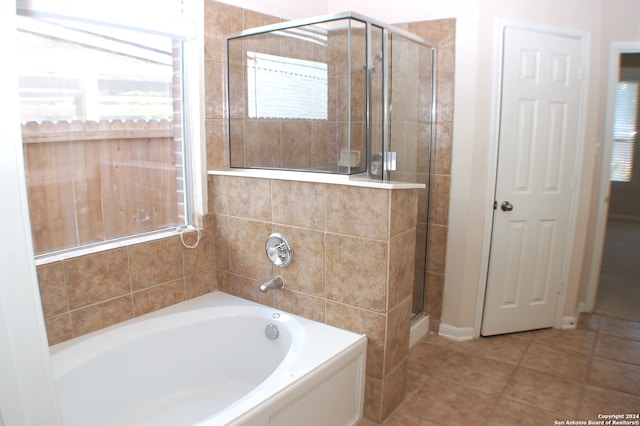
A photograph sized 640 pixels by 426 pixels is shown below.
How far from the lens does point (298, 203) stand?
7.49 feet

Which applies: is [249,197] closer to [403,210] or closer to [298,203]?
[298,203]

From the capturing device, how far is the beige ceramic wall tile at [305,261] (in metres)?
2.26

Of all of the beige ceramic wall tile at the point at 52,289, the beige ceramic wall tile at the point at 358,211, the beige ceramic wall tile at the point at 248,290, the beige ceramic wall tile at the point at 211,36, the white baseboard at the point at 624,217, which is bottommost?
the white baseboard at the point at 624,217

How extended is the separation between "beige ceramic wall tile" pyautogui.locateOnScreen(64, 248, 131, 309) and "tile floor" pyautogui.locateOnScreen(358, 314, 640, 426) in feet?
4.69

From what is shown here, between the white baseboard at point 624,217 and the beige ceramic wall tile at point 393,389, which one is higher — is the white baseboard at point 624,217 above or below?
above

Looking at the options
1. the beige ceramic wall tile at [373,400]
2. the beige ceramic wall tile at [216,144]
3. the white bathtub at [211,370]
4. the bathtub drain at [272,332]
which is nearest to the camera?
the white bathtub at [211,370]

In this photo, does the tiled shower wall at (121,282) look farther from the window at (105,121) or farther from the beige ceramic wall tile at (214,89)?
the beige ceramic wall tile at (214,89)

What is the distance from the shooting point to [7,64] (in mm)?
763

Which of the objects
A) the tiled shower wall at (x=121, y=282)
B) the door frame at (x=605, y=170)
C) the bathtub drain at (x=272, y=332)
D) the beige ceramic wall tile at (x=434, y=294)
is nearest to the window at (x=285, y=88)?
the tiled shower wall at (x=121, y=282)

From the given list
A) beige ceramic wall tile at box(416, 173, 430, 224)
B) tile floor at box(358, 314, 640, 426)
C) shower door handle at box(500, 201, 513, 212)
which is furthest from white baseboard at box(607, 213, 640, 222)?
beige ceramic wall tile at box(416, 173, 430, 224)

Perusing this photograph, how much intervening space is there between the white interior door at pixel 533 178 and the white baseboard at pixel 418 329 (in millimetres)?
406

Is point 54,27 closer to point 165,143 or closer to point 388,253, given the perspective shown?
point 165,143

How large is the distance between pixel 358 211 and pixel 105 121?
51.5 inches

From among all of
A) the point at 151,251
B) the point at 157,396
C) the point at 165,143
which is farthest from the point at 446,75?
the point at 157,396
